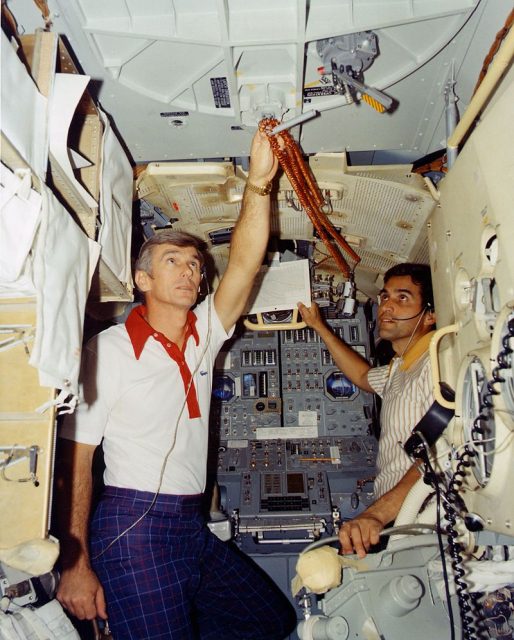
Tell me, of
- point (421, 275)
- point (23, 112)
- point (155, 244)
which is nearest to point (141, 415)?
point (155, 244)

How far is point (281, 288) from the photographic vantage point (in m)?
3.54

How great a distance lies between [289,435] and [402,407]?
4.03ft

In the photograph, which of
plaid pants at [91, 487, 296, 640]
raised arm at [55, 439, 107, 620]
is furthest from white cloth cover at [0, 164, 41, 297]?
plaid pants at [91, 487, 296, 640]

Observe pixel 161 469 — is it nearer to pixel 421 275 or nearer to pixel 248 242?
pixel 248 242

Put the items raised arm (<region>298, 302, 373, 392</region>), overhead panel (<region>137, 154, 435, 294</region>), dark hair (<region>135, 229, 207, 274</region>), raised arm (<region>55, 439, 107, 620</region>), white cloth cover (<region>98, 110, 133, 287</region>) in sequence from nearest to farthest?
raised arm (<region>55, 439, 107, 620</region>)
white cloth cover (<region>98, 110, 133, 287</region>)
overhead panel (<region>137, 154, 435, 294</region>)
dark hair (<region>135, 229, 207, 274</region>)
raised arm (<region>298, 302, 373, 392</region>)

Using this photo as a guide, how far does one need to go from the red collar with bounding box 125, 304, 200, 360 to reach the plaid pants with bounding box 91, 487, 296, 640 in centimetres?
76

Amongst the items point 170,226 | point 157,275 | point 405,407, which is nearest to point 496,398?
point 405,407

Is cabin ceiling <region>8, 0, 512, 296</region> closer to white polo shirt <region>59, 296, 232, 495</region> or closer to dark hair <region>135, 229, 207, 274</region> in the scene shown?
dark hair <region>135, 229, 207, 274</region>

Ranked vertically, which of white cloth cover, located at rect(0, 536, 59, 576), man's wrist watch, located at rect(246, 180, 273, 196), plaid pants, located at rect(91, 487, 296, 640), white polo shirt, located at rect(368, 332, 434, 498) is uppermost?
man's wrist watch, located at rect(246, 180, 273, 196)

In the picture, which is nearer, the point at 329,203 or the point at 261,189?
the point at 261,189

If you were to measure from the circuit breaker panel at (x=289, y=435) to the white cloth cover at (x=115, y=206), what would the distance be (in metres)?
1.54

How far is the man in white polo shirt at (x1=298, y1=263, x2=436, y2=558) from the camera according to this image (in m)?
2.23

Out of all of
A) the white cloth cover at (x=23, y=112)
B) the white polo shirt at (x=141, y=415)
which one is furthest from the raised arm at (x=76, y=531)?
the white cloth cover at (x=23, y=112)

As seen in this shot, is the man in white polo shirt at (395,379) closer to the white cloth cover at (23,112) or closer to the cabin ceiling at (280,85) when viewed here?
the cabin ceiling at (280,85)
